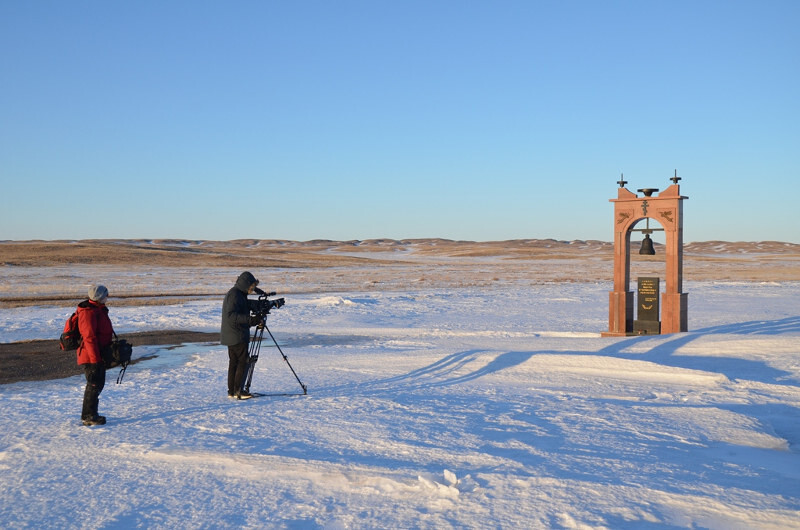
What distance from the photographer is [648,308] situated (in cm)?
1702

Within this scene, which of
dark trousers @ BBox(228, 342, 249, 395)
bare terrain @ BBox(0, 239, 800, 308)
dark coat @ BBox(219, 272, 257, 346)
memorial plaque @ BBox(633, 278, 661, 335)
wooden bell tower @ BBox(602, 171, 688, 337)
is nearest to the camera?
dark coat @ BBox(219, 272, 257, 346)

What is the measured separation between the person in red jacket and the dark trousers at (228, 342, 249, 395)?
165 centimetres

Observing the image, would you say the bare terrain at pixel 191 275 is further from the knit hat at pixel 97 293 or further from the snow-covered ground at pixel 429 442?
the knit hat at pixel 97 293

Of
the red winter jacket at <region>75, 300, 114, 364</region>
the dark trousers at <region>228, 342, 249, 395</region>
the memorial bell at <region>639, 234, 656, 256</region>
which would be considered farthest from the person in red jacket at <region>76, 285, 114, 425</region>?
the memorial bell at <region>639, 234, 656, 256</region>

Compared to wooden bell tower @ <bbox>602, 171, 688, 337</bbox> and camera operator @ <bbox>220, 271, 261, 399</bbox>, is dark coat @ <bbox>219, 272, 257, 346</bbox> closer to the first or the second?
camera operator @ <bbox>220, 271, 261, 399</bbox>

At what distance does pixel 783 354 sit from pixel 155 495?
37.1 feet

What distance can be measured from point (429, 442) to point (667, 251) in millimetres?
11465

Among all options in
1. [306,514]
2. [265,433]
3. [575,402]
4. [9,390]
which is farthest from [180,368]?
[306,514]

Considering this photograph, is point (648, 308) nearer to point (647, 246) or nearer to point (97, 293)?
point (647, 246)

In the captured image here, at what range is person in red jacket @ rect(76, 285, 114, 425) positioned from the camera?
779cm

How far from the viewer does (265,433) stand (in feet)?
24.3

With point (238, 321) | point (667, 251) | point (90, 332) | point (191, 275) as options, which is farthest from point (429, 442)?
point (191, 275)

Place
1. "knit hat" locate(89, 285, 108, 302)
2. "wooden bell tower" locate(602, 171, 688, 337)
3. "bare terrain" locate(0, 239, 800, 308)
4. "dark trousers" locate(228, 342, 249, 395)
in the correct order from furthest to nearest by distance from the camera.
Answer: "bare terrain" locate(0, 239, 800, 308), "wooden bell tower" locate(602, 171, 688, 337), "dark trousers" locate(228, 342, 249, 395), "knit hat" locate(89, 285, 108, 302)

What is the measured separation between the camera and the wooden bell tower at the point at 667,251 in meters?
16.2
